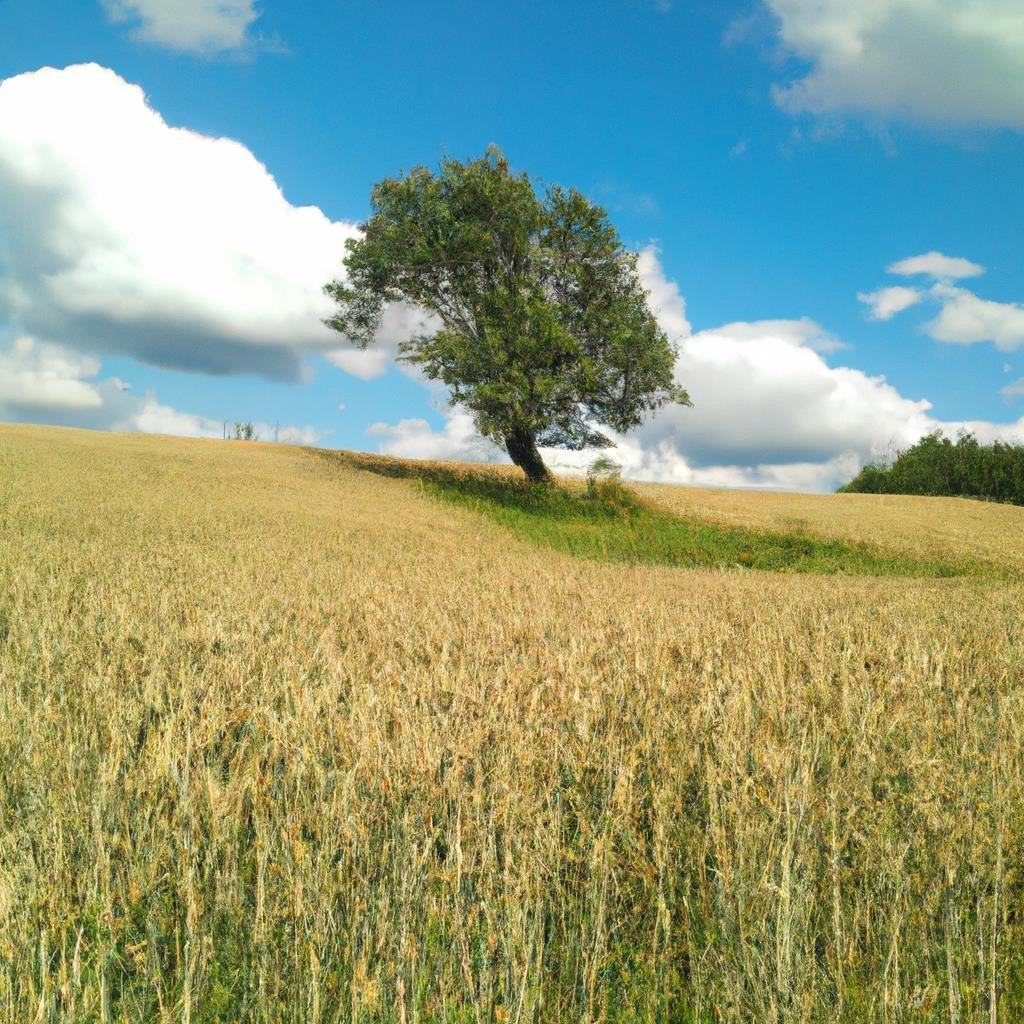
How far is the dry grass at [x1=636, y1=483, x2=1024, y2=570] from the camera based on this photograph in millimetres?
21469

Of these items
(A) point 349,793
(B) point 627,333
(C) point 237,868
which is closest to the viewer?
(C) point 237,868

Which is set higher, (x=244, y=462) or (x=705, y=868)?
(x=244, y=462)

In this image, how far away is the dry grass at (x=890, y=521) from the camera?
70.4 ft

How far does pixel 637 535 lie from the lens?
22609 millimetres

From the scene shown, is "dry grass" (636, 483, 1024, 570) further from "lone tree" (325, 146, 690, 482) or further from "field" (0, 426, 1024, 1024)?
"field" (0, 426, 1024, 1024)

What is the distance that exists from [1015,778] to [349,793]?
117 inches

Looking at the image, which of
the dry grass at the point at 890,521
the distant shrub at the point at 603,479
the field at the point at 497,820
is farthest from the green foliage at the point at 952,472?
the field at the point at 497,820

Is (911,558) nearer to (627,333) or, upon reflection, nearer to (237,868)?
(627,333)

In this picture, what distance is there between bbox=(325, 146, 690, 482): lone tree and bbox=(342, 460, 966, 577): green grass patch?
7.92ft

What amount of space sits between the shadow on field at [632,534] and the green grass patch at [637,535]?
0.08ft

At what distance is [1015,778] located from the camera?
321cm

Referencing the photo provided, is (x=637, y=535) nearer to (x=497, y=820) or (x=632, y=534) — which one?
(x=632, y=534)

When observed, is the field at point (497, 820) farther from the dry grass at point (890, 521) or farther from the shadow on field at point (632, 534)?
the dry grass at point (890, 521)

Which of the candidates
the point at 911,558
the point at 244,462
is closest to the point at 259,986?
the point at 911,558
